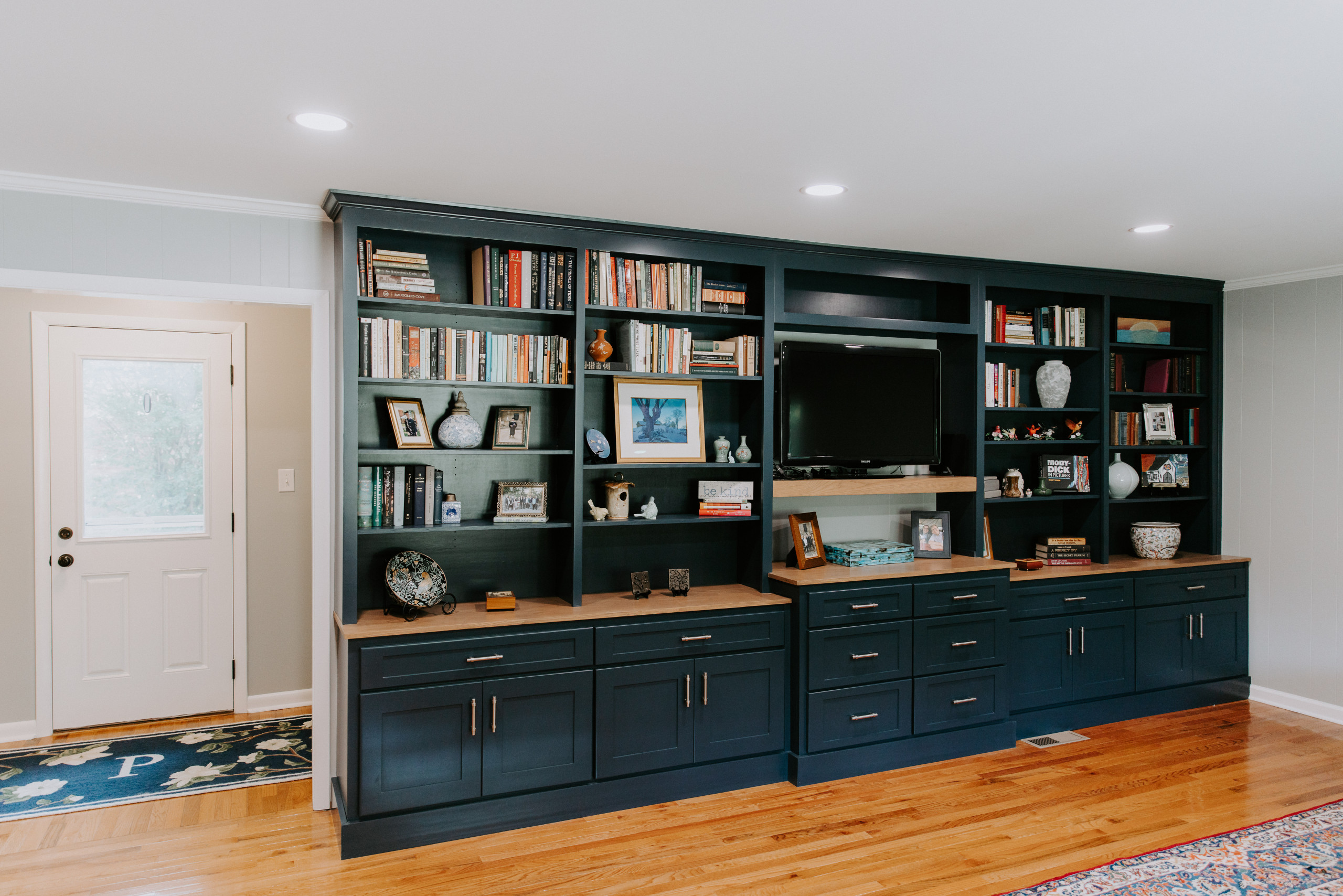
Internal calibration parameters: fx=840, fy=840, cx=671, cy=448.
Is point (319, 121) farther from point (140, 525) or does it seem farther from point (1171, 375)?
point (1171, 375)

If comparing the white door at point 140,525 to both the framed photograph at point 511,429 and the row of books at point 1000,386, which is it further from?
the row of books at point 1000,386

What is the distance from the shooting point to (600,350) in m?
3.53

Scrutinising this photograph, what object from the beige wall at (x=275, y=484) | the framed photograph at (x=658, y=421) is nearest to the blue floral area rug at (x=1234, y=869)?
the framed photograph at (x=658, y=421)

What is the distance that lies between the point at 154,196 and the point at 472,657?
202 centimetres

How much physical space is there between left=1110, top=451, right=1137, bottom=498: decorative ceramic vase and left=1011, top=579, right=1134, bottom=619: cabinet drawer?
1.80ft

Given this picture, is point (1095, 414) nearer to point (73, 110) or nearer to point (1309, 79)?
point (1309, 79)

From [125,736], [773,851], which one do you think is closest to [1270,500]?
[773,851]

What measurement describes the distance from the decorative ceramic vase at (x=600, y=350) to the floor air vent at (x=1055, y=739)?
9.17 ft

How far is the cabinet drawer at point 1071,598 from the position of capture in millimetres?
4176

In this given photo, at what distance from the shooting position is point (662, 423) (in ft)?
12.3

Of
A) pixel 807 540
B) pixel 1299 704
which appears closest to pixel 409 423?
pixel 807 540

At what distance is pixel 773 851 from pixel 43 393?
12.8 ft

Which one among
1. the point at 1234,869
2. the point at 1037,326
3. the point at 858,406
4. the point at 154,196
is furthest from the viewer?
the point at 1037,326

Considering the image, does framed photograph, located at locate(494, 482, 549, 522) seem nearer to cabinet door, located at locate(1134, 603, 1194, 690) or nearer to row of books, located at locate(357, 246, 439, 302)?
row of books, located at locate(357, 246, 439, 302)
